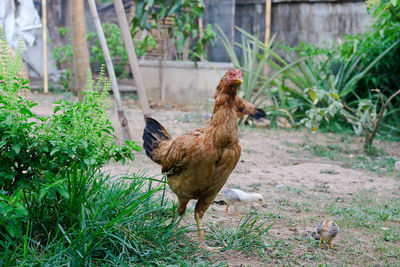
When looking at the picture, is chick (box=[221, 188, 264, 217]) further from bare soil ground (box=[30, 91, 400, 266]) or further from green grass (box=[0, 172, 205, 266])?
green grass (box=[0, 172, 205, 266])

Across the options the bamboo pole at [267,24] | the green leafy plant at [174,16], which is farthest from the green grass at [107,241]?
the bamboo pole at [267,24]

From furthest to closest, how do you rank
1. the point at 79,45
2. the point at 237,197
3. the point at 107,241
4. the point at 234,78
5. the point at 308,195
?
1. the point at 79,45
2. the point at 308,195
3. the point at 237,197
4. the point at 234,78
5. the point at 107,241

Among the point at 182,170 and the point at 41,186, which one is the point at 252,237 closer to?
the point at 182,170

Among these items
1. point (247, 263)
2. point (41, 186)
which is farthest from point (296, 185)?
point (41, 186)

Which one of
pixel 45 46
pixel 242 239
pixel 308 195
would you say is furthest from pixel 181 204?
pixel 45 46

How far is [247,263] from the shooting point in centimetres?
285

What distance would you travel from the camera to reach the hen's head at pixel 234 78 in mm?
2764

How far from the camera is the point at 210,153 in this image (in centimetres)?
278

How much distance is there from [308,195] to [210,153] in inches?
88.6

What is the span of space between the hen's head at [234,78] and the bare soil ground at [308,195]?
112 cm

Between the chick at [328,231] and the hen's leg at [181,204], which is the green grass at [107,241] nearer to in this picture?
the hen's leg at [181,204]

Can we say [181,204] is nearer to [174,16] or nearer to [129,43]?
[129,43]

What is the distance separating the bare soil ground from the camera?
10.2 feet

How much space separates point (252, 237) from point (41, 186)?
4.90 feet
